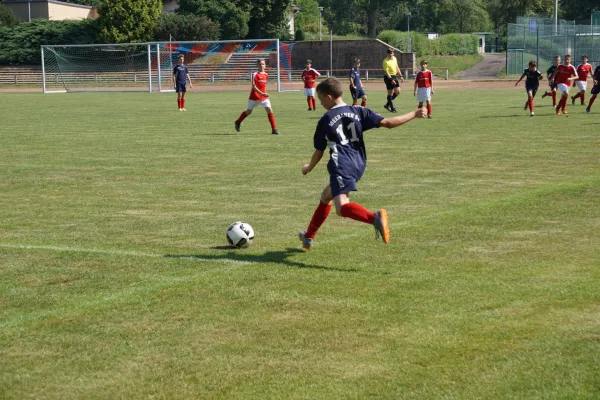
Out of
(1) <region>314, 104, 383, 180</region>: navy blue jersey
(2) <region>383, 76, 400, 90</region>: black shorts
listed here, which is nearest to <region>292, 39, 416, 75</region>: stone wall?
(2) <region>383, 76, 400, 90</region>: black shorts

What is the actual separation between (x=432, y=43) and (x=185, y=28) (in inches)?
996

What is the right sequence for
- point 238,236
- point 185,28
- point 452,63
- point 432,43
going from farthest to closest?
point 432,43 → point 452,63 → point 185,28 → point 238,236

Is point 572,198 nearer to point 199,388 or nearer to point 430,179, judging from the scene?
point 430,179

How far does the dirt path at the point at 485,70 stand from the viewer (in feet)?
239

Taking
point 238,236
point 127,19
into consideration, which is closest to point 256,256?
point 238,236

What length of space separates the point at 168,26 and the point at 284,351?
6903 cm

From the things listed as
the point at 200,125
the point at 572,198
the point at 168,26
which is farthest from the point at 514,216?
the point at 168,26

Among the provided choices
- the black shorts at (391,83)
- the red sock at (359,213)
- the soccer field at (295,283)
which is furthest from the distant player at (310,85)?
the red sock at (359,213)

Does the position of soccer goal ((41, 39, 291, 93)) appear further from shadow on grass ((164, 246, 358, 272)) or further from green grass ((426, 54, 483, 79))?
shadow on grass ((164, 246, 358, 272))

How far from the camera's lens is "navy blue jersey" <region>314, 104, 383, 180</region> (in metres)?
8.16

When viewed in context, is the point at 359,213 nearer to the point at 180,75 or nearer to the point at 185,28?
the point at 180,75

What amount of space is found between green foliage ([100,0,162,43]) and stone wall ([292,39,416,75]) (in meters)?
12.4

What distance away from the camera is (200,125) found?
25766 millimetres

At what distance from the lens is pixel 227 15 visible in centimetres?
7581
